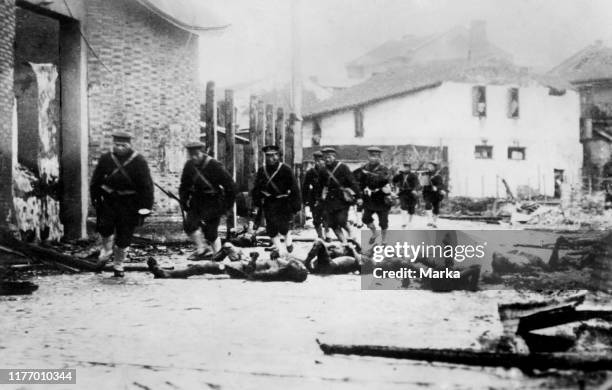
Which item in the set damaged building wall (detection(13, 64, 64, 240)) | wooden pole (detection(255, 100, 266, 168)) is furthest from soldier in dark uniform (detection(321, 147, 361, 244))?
damaged building wall (detection(13, 64, 64, 240))

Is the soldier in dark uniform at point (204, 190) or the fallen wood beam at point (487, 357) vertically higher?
the soldier in dark uniform at point (204, 190)

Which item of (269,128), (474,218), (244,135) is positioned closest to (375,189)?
(269,128)

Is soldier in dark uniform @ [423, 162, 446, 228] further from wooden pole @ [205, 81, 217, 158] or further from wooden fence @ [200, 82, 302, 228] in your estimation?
wooden pole @ [205, 81, 217, 158]

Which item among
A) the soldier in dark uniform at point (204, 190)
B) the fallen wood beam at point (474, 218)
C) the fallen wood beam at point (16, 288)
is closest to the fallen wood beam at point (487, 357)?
the fallen wood beam at point (16, 288)

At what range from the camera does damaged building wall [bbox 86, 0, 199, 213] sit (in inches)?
389

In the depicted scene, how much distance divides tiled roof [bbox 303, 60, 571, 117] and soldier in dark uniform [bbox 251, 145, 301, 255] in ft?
25.7

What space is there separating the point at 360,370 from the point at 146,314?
88.7 inches

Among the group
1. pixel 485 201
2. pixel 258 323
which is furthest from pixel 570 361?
pixel 485 201

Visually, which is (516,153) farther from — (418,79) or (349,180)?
(349,180)

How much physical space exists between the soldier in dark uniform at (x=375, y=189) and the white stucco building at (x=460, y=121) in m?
4.11

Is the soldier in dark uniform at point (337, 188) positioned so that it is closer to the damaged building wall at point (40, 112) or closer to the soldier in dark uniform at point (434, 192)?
the damaged building wall at point (40, 112)

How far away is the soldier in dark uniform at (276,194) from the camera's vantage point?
8.61m

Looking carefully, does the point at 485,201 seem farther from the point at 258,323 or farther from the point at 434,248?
the point at 258,323

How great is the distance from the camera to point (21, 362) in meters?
4.46
